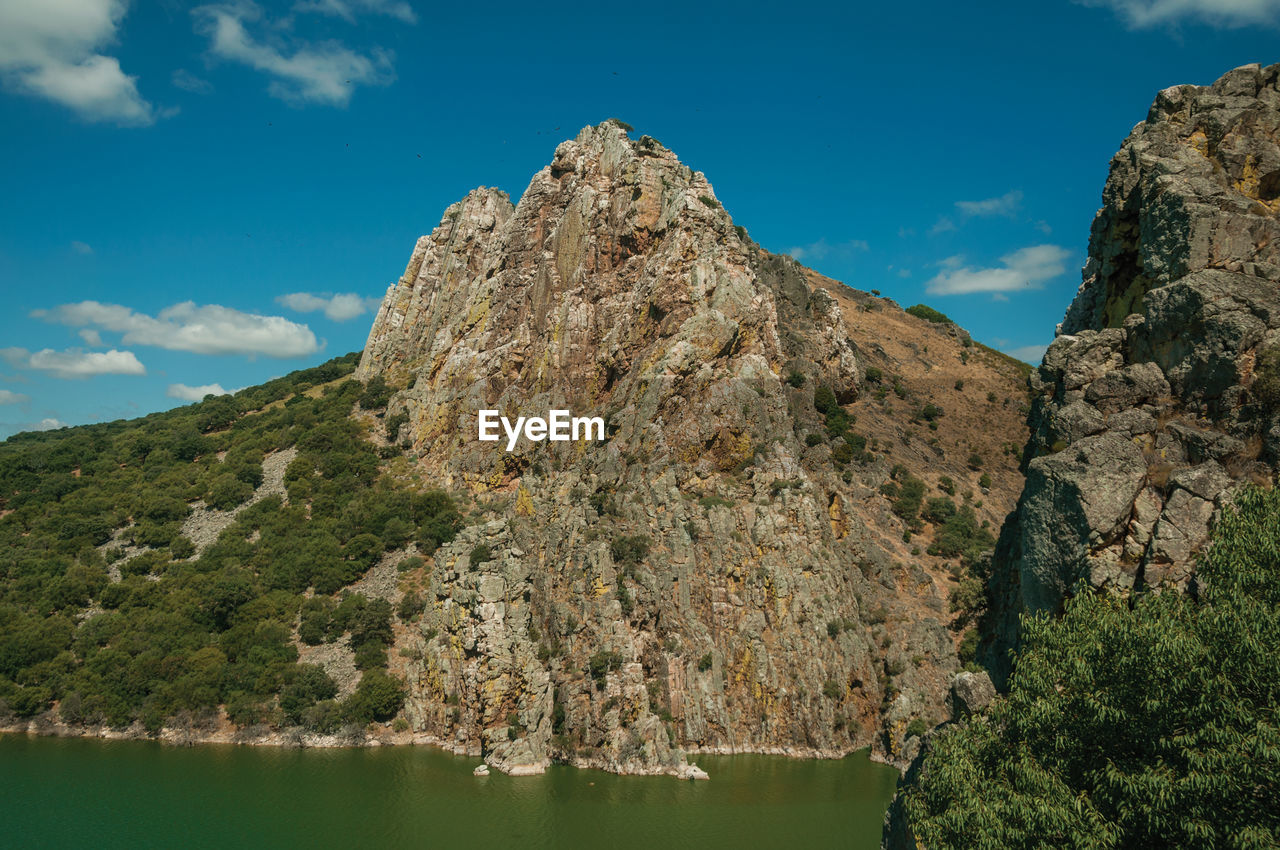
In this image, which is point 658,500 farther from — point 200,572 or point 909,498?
point 200,572

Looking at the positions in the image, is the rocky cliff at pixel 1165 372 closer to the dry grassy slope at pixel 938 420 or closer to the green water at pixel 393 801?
the green water at pixel 393 801

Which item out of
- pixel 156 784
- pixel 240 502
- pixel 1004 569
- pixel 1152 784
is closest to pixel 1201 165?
pixel 1004 569

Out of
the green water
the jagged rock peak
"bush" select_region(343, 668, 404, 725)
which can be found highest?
the jagged rock peak

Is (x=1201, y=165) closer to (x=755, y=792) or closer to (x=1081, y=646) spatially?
(x=1081, y=646)

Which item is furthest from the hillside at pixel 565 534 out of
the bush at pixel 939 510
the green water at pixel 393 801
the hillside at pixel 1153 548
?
the hillside at pixel 1153 548

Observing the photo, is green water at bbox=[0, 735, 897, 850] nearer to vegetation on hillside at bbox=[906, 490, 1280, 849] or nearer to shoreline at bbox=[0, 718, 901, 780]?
shoreline at bbox=[0, 718, 901, 780]

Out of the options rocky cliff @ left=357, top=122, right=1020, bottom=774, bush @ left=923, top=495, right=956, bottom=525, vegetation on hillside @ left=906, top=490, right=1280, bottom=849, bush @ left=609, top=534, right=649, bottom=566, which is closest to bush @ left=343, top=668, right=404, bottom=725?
rocky cliff @ left=357, top=122, right=1020, bottom=774
